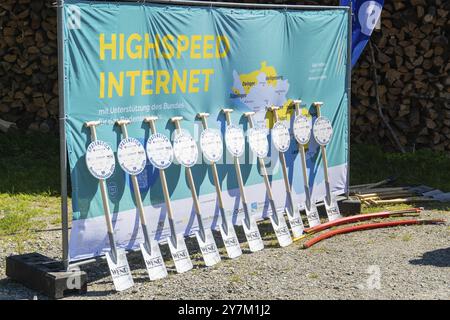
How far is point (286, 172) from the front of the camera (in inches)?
327

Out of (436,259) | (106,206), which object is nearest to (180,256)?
(106,206)

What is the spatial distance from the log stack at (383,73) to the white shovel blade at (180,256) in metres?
5.27

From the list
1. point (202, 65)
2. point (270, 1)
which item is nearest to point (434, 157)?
point (270, 1)

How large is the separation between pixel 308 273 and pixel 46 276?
84.3 inches

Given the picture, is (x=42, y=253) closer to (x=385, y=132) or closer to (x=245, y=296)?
(x=245, y=296)

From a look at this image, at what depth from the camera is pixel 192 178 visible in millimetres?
7328

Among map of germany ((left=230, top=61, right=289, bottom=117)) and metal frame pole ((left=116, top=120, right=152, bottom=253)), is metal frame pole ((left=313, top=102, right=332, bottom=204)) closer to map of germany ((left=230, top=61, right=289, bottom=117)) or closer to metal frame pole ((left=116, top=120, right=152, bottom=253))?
map of germany ((left=230, top=61, right=289, bottom=117))

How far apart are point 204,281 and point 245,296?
50 cm

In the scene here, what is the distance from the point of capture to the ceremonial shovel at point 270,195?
7.86 m

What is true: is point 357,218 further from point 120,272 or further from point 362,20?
point 120,272

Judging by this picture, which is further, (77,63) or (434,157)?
(434,157)

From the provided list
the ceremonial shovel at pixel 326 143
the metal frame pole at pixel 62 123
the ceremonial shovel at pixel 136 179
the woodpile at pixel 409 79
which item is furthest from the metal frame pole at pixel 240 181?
the woodpile at pixel 409 79

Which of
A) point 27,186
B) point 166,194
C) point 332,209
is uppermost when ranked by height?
point 166,194

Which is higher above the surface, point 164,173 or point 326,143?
point 326,143
